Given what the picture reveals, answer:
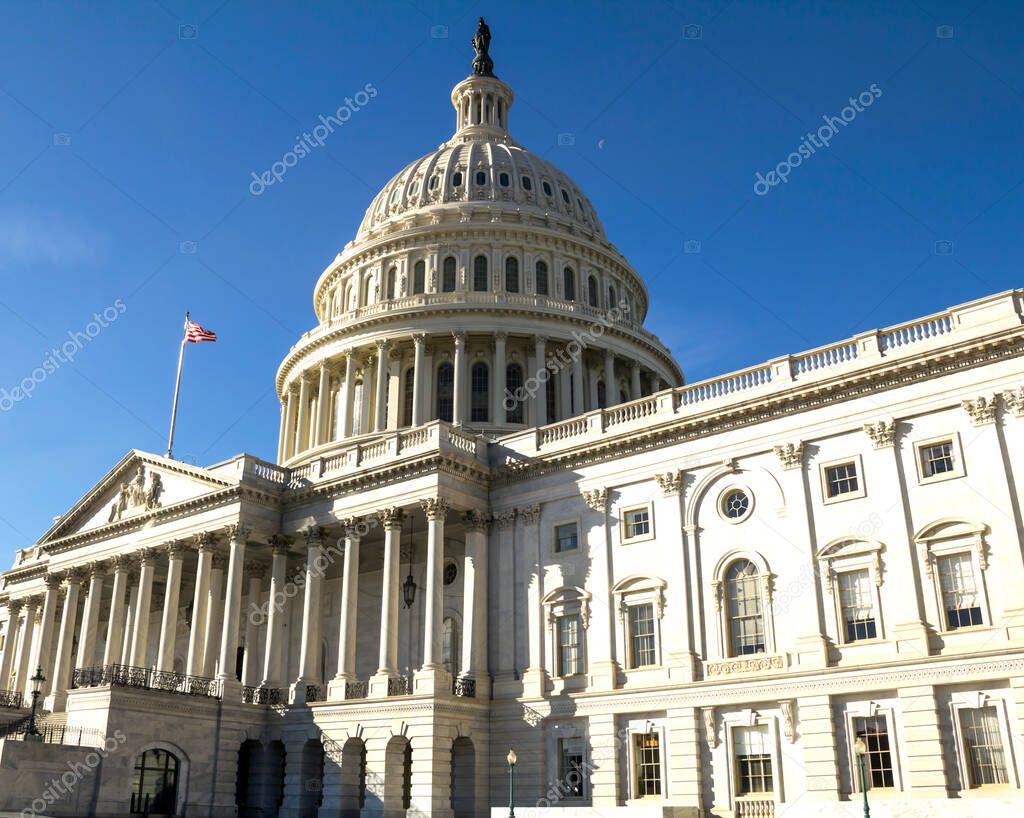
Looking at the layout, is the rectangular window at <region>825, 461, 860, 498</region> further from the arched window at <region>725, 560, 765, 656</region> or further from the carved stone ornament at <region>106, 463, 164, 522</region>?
the carved stone ornament at <region>106, 463, 164, 522</region>

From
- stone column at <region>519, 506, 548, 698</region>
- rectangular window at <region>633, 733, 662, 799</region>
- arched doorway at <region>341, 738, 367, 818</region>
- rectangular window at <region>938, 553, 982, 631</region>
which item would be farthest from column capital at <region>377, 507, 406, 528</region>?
rectangular window at <region>938, 553, 982, 631</region>

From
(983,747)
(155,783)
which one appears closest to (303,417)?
(155,783)

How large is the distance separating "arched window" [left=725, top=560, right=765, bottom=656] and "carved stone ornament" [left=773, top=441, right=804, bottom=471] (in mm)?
3844

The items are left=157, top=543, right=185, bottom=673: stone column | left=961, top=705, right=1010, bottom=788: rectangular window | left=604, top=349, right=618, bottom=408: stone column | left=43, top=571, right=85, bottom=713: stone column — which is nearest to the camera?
left=961, top=705, right=1010, bottom=788: rectangular window

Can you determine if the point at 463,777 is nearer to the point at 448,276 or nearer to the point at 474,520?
the point at 474,520

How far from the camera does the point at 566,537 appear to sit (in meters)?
42.9

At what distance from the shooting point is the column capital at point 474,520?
145ft

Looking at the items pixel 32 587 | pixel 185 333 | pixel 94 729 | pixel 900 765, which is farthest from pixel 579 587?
pixel 32 587

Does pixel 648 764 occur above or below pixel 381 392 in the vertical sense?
below

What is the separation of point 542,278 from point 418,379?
12.5m

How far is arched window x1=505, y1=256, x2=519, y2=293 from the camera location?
2667 inches

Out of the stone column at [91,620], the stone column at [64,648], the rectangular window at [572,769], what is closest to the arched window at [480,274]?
the stone column at [91,620]

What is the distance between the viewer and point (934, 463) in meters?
33.9

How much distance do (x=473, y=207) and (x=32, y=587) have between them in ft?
126
